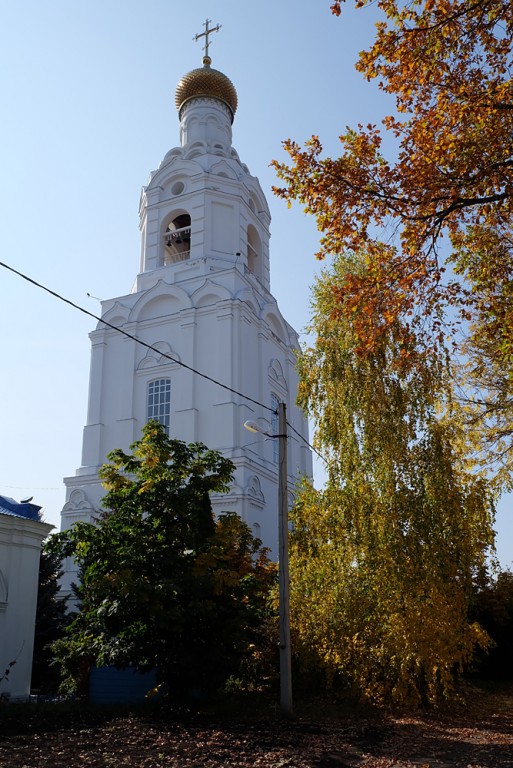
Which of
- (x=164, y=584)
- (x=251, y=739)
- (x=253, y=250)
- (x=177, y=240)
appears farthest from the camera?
(x=253, y=250)

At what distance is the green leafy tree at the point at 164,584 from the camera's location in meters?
12.9

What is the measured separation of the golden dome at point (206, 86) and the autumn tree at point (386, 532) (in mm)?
24431

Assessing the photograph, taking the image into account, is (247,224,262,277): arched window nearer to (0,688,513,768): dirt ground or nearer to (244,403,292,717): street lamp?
(244,403,292,717): street lamp

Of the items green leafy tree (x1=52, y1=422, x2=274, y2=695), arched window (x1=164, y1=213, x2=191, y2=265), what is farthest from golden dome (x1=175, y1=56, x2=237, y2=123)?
green leafy tree (x1=52, y1=422, x2=274, y2=695)

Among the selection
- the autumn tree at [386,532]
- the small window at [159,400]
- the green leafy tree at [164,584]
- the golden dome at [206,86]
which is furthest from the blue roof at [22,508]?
the golden dome at [206,86]

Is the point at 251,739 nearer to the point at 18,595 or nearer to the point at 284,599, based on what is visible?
the point at 284,599

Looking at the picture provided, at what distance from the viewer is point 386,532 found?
13.9 meters

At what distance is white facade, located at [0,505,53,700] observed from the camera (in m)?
17.2

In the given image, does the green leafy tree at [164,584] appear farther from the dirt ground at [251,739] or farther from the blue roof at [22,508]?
the blue roof at [22,508]

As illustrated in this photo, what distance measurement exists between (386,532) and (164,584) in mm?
4284

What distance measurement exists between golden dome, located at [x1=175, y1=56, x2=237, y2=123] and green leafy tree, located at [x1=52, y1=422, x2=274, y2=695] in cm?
2714

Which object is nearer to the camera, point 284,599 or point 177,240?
point 284,599

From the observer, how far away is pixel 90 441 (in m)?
30.5

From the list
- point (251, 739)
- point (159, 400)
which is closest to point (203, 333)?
point (159, 400)
